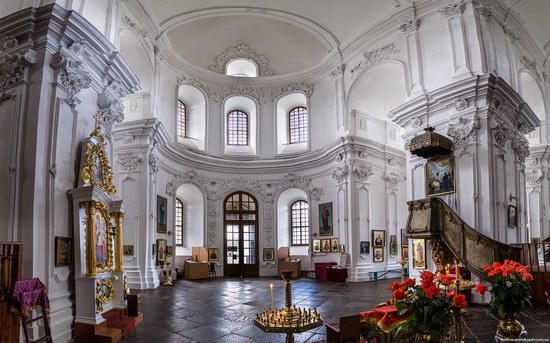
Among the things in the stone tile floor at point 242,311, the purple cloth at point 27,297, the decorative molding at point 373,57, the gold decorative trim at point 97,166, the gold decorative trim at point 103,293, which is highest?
the decorative molding at point 373,57

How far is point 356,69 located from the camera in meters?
17.2

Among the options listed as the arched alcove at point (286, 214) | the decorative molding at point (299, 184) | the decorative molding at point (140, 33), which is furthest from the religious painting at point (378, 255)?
the decorative molding at point (140, 33)

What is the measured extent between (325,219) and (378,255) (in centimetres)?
262

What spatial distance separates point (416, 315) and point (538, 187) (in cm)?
1800

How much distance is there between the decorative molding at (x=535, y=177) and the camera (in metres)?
18.2

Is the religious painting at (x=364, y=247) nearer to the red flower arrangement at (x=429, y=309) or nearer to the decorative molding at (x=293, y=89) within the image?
the decorative molding at (x=293, y=89)

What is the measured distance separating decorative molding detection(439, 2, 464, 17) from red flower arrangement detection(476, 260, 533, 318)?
10663 mm

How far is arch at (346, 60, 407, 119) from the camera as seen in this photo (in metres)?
16.7

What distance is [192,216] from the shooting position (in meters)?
19.4

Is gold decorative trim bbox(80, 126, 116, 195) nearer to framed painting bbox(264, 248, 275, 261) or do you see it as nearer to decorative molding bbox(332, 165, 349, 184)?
decorative molding bbox(332, 165, 349, 184)

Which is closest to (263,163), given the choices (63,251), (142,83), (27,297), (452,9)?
(142,83)

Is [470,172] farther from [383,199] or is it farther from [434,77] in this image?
[383,199]

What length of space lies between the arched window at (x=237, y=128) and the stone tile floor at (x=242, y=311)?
812cm

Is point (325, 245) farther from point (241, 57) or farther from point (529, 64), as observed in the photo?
point (529, 64)
